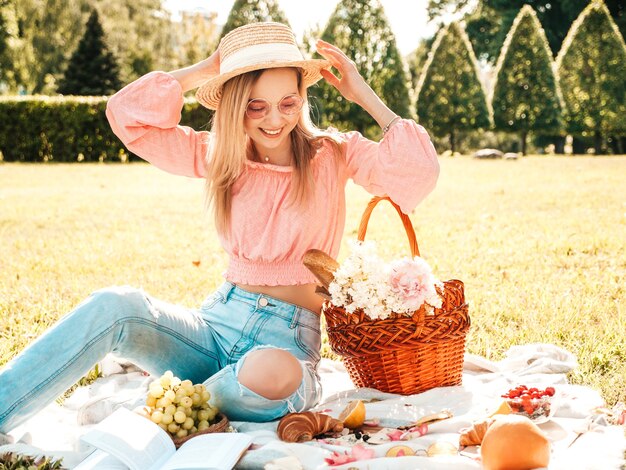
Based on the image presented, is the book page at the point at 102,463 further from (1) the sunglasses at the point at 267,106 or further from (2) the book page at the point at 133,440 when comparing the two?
(1) the sunglasses at the point at 267,106

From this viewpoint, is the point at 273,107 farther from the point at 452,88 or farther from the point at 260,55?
the point at 452,88

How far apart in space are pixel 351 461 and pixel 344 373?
46.6 inches

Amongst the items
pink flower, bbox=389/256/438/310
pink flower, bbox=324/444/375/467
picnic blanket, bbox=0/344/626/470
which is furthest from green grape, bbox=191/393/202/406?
pink flower, bbox=389/256/438/310

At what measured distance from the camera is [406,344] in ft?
9.02

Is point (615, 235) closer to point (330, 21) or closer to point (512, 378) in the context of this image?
point (512, 378)

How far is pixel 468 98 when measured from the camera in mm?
17984

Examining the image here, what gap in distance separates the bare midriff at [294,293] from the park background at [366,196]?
2.58 feet

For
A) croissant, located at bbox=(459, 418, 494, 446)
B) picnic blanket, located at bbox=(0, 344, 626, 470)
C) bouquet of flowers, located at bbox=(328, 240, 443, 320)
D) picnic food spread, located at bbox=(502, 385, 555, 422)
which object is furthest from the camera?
bouquet of flowers, located at bbox=(328, 240, 443, 320)

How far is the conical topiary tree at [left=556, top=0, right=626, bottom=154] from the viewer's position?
58.6 ft

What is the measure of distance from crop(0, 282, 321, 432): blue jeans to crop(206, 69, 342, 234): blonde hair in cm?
40

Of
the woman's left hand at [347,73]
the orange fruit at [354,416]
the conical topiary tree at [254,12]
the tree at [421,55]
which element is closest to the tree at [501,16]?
the tree at [421,55]

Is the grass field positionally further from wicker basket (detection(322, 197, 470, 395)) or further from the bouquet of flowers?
the bouquet of flowers

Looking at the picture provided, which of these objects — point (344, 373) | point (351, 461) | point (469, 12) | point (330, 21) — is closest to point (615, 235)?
point (344, 373)

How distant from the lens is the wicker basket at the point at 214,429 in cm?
236
